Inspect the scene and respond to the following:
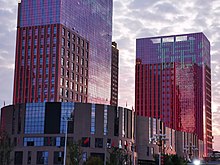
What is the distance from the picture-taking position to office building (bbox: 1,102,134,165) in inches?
4771

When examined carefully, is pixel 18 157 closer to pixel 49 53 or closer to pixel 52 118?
pixel 52 118

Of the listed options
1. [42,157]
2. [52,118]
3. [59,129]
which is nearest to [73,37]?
[52,118]

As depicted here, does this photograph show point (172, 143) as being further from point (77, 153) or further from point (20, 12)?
point (77, 153)

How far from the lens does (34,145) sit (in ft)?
406

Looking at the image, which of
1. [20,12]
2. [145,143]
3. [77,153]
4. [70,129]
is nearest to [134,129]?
[145,143]

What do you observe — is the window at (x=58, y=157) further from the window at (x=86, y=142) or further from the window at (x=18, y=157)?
the window at (x=18, y=157)

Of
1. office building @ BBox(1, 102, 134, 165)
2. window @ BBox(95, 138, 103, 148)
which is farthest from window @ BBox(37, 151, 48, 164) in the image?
window @ BBox(95, 138, 103, 148)

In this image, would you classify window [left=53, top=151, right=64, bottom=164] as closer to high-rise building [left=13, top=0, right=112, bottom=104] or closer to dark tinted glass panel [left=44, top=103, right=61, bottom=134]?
dark tinted glass panel [left=44, top=103, right=61, bottom=134]

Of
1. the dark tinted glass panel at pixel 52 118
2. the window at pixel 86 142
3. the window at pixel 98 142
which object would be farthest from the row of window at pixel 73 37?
the window at pixel 86 142

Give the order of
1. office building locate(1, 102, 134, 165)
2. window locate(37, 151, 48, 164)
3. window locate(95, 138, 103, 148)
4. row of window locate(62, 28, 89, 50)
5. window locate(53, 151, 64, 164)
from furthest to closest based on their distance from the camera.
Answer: row of window locate(62, 28, 89, 50), window locate(95, 138, 103, 148), office building locate(1, 102, 134, 165), window locate(37, 151, 48, 164), window locate(53, 151, 64, 164)

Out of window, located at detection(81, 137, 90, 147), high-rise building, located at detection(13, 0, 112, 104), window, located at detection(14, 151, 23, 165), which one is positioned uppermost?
high-rise building, located at detection(13, 0, 112, 104)

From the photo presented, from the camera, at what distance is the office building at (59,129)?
4771 inches

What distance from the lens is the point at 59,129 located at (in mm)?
122250

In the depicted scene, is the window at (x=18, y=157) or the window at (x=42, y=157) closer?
the window at (x=42, y=157)
